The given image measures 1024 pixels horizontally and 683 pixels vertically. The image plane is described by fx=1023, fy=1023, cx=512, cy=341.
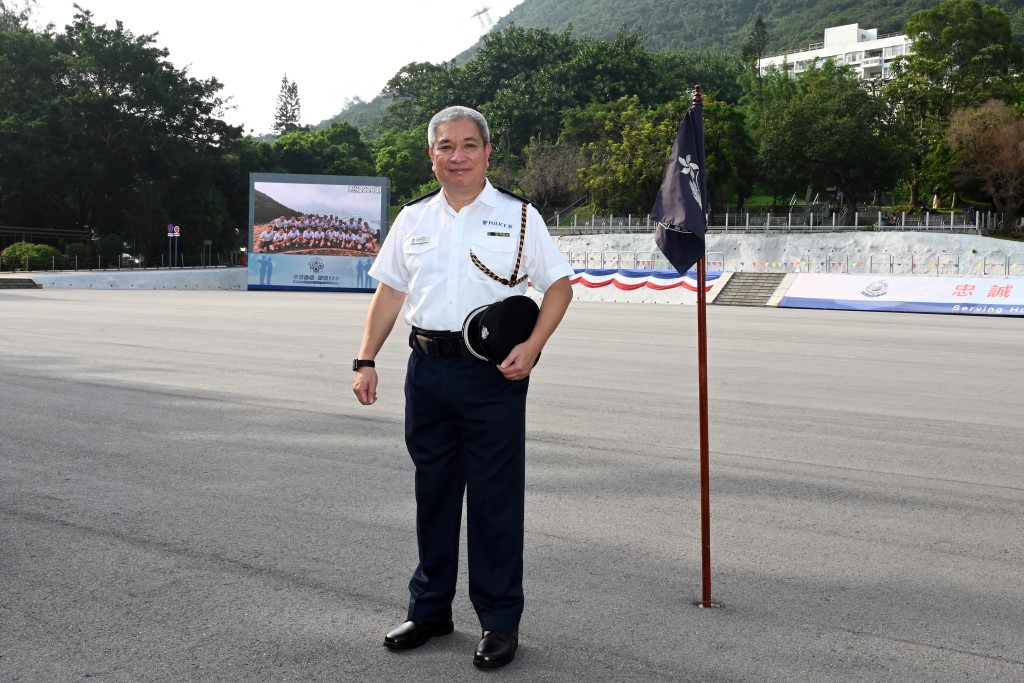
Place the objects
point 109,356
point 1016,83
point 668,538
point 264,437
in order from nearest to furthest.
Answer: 1. point 668,538
2. point 264,437
3. point 109,356
4. point 1016,83

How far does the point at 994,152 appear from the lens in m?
62.5

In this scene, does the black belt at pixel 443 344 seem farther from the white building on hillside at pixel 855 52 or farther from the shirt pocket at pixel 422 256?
the white building on hillside at pixel 855 52

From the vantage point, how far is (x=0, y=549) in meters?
5.13

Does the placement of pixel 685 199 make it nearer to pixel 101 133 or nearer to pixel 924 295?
pixel 924 295

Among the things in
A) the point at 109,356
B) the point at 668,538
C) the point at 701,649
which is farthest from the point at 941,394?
the point at 109,356

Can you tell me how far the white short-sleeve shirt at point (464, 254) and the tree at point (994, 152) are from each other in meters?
64.3

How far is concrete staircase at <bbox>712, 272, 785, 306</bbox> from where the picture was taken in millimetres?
38812

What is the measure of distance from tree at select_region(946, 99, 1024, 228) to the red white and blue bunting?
2791cm

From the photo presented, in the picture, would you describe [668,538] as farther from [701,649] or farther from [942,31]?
[942,31]

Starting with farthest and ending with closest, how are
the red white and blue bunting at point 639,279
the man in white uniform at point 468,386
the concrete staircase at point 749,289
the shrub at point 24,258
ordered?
the shrub at point 24,258 → the concrete staircase at point 749,289 → the red white and blue bunting at point 639,279 → the man in white uniform at point 468,386

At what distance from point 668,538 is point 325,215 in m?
45.4

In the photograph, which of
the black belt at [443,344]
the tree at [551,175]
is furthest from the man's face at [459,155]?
the tree at [551,175]

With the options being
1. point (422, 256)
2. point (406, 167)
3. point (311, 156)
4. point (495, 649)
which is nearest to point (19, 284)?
point (422, 256)

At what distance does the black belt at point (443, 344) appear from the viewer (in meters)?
3.83
